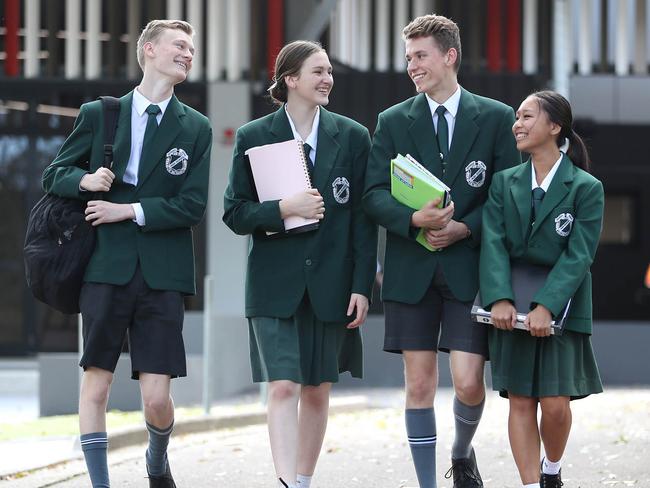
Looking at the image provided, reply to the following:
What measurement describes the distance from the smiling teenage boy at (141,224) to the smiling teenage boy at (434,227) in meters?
0.85

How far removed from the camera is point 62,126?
16.9m

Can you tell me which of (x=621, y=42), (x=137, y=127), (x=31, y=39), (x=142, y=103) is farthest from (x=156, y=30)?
(x=621, y=42)

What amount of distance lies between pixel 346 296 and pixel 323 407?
0.52 metres

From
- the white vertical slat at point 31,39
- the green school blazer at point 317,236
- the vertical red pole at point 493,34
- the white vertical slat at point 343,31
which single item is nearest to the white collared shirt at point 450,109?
the green school blazer at point 317,236

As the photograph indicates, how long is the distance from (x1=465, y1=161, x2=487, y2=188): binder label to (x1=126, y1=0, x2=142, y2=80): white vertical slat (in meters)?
8.83

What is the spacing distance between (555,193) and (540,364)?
0.73m

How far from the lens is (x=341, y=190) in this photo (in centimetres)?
650

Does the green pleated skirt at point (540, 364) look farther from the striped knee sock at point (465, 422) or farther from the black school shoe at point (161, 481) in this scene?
the black school shoe at point (161, 481)

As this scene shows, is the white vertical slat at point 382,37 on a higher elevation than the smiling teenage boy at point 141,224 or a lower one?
higher

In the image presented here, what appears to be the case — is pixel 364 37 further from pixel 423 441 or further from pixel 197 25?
pixel 423 441

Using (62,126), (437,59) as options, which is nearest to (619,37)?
(62,126)

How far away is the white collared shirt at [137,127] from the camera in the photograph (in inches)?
253

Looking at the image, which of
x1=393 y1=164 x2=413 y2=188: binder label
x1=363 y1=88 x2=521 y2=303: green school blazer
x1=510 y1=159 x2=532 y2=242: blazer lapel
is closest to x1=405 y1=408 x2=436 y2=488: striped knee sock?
x1=363 y1=88 x2=521 y2=303: green school blazer

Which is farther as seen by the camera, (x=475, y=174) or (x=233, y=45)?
(x=233, y=45)
